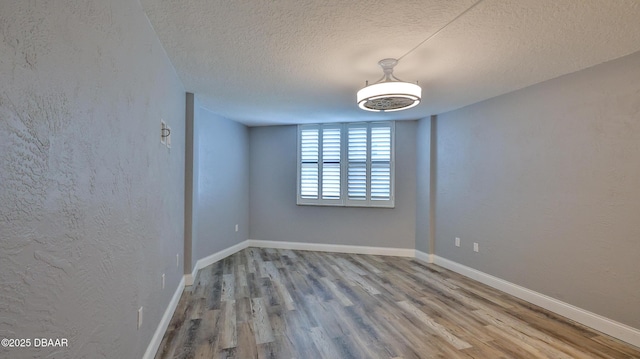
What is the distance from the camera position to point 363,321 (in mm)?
2693

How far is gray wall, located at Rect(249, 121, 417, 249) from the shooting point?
505 cm

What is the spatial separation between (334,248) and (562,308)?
324 centimetres

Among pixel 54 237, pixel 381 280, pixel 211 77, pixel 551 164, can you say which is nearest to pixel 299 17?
pixel 211 77

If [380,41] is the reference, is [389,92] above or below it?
below

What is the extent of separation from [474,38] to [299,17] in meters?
1.27

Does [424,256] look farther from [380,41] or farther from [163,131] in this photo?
[163,131]

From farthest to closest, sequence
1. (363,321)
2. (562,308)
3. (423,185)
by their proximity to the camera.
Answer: (423,185) → (562,308) → (363,321)

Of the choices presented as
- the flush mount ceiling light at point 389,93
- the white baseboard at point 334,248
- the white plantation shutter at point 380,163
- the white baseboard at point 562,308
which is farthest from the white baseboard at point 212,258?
the white baseboard at point 562,308

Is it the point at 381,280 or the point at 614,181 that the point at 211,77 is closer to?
the point at 381,280

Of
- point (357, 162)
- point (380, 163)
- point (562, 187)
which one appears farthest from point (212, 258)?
point (562, 187)

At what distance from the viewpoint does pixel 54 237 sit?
96 cm

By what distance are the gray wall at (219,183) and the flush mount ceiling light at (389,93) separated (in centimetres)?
226

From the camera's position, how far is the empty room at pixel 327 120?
972 mm

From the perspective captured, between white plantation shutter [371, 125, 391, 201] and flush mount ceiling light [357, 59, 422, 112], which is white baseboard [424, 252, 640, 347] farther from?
flush mount ceiling light [357, 59, 422, 112]
